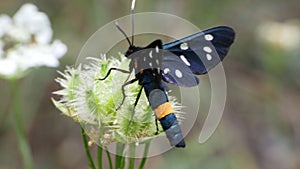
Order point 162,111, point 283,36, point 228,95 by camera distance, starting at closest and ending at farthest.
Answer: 1. point 162,111
2. point 283,36
3. point 228,95

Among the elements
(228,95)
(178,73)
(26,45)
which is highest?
Answer: (26,45)

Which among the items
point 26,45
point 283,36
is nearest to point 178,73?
point 26,45

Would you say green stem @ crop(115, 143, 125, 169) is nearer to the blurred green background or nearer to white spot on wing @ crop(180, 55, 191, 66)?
white spot on wing @ crop(180, 55, 191, 66)

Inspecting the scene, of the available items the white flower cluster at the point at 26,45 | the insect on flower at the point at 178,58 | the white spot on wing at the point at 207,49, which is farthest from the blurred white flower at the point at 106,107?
the white flower cluster at the point at 26,45

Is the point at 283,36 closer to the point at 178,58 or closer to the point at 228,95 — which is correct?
the point at 228,95

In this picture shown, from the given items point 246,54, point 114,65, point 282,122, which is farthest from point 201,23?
point 114,65

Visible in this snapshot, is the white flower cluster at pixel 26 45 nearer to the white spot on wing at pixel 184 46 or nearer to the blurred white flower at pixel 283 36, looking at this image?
the white spot on wing at pixel 184 46
